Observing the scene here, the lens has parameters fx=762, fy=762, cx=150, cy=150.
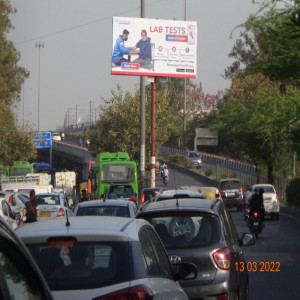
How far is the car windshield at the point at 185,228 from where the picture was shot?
8500 mm

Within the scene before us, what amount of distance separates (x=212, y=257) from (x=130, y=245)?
324 cm

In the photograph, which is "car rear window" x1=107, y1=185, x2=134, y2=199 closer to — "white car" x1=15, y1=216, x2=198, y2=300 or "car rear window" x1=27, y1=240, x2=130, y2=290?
"white car" x1=15, y1=216, x2=198, y2=300

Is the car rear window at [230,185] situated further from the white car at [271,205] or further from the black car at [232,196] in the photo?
the white car at [271,205]

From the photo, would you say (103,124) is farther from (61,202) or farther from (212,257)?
(212,257)

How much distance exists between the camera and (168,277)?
604 centimetres

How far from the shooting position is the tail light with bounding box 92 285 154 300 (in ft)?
15.6

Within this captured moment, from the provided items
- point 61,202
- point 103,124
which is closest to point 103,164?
point 61,202

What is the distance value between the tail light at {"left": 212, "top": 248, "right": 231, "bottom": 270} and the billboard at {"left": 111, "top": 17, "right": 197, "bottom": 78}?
118ft

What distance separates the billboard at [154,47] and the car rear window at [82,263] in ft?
127

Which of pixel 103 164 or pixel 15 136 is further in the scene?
pixel 15 136

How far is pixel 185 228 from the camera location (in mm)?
8656

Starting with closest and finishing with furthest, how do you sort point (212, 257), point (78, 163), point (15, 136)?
point (212, 257)
point (15, 136)
point (78, 163)
